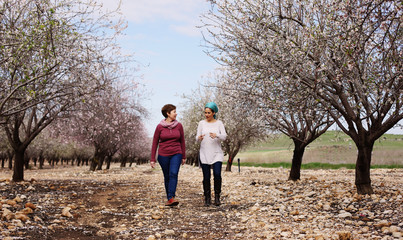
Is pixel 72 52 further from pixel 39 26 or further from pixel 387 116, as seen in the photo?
pixel 387 116

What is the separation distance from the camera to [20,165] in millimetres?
16188

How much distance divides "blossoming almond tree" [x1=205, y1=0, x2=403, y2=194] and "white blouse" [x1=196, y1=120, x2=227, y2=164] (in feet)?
6.54

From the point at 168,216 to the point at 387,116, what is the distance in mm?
7092

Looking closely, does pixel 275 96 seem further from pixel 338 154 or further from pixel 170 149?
pixel 338 154

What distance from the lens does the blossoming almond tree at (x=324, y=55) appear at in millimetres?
8625

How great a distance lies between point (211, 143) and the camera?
32.2 ft

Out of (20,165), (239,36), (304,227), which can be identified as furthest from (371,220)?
(20,165)

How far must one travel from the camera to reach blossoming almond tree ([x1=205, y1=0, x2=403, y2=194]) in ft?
28.3

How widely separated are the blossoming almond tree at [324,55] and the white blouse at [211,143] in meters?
1.99

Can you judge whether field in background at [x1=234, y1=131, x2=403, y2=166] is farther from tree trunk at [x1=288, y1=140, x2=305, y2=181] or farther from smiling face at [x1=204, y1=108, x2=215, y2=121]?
smiling face at [x1=204, y1=108, x2=215, y2=121]

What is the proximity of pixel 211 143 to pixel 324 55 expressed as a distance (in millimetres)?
3757

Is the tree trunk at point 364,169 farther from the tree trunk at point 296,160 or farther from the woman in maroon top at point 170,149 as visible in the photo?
the tree trunk at point 296,160

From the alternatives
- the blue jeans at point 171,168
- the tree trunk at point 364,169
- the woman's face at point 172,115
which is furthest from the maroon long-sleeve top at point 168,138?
the tree trunk at point 364,169

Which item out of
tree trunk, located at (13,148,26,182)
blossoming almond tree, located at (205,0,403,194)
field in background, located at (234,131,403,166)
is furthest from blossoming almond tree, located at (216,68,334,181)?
tree trunk, located at (13,148,26,182)
